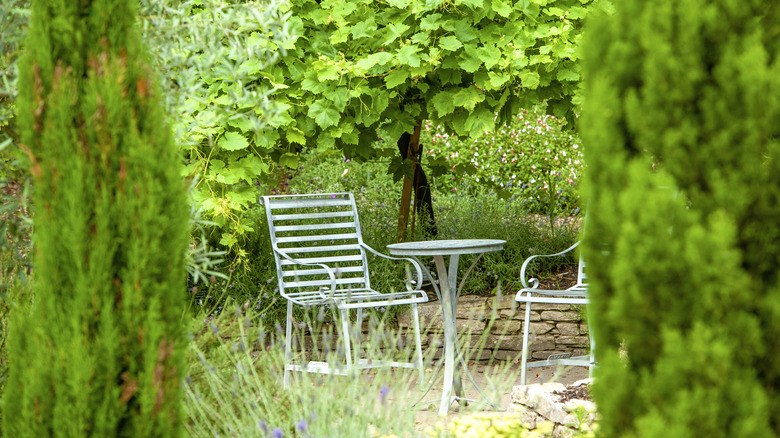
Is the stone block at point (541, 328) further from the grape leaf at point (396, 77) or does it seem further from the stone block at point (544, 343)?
the grape leaf at point (396, 77)

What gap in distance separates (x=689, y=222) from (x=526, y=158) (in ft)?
27.2

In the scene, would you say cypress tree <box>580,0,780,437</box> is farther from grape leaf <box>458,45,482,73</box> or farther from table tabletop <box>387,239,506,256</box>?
grape leaf <box>458,45,482,73</box>

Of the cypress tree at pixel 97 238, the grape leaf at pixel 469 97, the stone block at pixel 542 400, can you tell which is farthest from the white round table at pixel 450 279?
the cypress tree at pixel 97 238

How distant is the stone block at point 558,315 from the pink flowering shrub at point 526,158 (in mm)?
3572

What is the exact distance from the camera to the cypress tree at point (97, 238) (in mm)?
1761

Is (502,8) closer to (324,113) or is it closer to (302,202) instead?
(324,113)

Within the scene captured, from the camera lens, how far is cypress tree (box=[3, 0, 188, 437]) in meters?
1.76

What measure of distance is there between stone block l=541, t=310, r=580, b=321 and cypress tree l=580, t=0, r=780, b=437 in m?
3.78

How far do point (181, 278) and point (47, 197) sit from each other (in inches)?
14.7

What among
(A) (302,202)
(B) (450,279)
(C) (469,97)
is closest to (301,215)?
(A) (302,202)

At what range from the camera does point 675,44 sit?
1.56 metres

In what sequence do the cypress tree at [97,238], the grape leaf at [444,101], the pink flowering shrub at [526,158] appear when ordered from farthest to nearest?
the pink flowering shrub at [526,158] < the grape leaf at [444,101] < the cypress tree at [97,238]

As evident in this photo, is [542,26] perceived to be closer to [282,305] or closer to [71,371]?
[282,305]

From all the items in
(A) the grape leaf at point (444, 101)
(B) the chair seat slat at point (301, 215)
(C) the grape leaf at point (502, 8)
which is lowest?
(B) the chair seat slat at point (301, 215)
